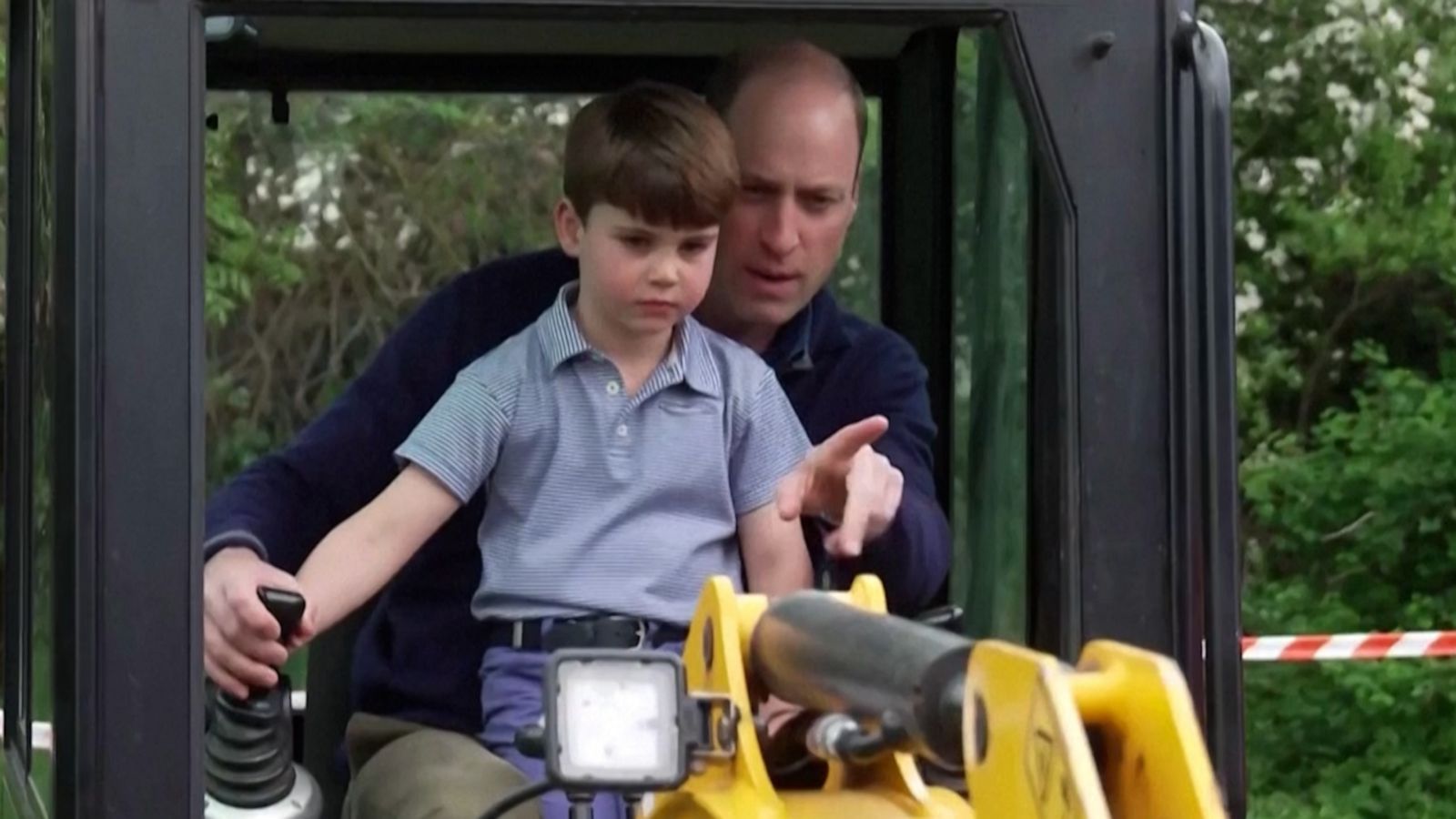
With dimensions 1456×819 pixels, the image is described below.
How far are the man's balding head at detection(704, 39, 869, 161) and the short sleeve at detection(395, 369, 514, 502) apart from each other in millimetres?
528

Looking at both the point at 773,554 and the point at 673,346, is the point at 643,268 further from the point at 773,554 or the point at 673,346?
the point at 773,554

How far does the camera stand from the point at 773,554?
283 cm

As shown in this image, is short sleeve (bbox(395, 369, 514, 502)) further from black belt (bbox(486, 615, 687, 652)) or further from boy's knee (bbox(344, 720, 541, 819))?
boy's knee (bbox(344, 720, 541, 819))

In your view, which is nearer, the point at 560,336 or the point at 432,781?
the point at 432,781

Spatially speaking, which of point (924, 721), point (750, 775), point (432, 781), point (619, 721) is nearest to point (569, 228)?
point (432, 781)

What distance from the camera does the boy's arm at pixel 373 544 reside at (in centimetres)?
273

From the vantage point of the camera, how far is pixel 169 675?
214cm

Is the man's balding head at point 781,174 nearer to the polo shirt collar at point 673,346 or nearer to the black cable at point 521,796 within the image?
the polo shirt collar at point 673,346

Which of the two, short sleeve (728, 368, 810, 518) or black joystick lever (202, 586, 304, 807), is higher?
short sleeve (728, 368, 810, 518)

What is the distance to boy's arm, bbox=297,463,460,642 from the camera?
2.73m

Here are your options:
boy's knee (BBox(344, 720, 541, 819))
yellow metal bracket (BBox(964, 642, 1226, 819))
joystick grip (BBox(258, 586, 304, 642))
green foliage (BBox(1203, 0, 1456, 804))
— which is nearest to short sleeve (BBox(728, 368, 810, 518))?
boy's knee (BBox(344, 720, 541, 819))

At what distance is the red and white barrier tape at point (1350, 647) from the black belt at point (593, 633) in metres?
5.68

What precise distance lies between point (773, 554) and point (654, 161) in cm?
44

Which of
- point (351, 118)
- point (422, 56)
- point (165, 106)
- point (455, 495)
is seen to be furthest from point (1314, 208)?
point (165, 106)
